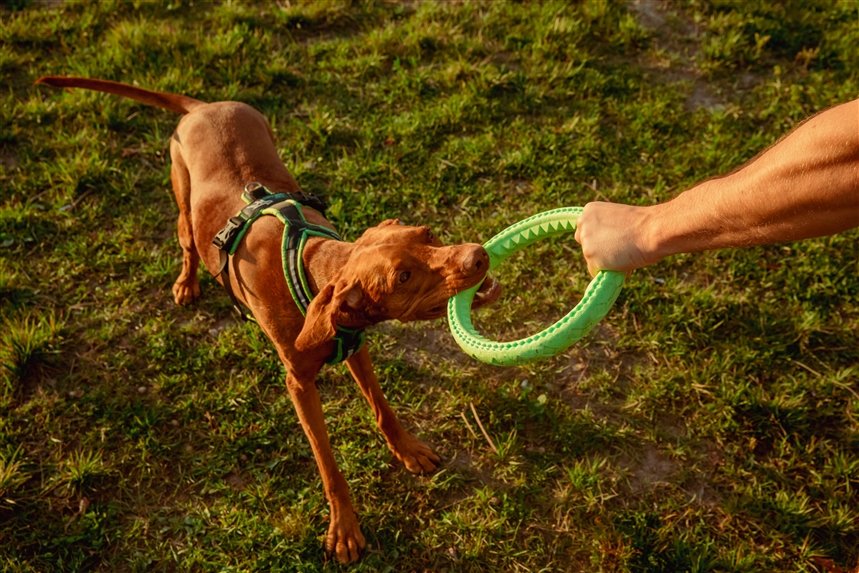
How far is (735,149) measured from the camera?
18.7 feet

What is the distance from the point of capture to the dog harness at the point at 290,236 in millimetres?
3451

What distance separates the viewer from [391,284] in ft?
10.2

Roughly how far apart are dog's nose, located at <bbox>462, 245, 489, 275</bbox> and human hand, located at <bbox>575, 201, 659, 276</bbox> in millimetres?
431

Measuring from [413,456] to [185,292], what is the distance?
2.04m

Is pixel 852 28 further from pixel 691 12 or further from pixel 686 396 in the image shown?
pixel 686 396

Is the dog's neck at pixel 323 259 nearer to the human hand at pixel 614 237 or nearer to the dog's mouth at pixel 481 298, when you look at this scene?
the dog's mouth at pixel 481 298

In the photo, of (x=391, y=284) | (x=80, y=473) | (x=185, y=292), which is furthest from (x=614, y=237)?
(x=80, y=473)

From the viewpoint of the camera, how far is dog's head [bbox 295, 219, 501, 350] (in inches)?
122

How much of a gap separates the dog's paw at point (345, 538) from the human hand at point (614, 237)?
194 centimetres

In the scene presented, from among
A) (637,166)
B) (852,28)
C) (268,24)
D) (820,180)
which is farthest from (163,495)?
(852,28)

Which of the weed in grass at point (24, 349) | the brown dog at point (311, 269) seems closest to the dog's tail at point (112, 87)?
the brown dog at point (311, 269)

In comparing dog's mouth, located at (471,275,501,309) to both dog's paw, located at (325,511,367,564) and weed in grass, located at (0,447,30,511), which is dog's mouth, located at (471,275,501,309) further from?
weed in grass, located at (0,447,30,511)

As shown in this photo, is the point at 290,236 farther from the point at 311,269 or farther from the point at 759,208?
the point at 759,208

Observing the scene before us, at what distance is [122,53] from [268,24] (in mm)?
1370
